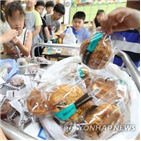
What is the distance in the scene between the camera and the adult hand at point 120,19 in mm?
428

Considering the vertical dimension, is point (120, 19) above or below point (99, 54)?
above

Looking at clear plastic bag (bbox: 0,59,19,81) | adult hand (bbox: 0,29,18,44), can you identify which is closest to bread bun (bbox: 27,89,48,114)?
clear plastic bag (bbox: 0,59,19,81)

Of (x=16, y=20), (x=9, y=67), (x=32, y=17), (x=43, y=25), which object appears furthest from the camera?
(x=43, y=25)

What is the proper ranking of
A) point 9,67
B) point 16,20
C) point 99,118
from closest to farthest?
point 99,118 < point 9,67 < point 16,20

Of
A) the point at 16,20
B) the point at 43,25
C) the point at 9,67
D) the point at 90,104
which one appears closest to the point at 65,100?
the point at 90,104

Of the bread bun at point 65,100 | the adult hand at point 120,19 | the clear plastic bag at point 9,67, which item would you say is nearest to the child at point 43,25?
the clear plastic bag at point 9,67

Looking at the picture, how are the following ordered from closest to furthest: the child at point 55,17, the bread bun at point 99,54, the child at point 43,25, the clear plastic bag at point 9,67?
the bread bun at point 99,54 → the clear plastic bag at point 9,67 → the child at point 55,17 → the child at point 43,25

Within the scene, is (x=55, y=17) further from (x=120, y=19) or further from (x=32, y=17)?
(x=120, y=19)

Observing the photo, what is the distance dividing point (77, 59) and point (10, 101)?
1.46 ft

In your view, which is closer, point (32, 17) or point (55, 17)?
point (32, 17)

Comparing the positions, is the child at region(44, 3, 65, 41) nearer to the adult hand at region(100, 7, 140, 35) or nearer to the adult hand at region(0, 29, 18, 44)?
the adult hand at region(0, 29, 18, 44)

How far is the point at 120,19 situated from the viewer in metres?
0.44

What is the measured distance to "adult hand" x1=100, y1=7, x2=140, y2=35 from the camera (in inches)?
16.8

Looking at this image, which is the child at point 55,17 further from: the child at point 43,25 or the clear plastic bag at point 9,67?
the clear plastic bag at point 9,67
